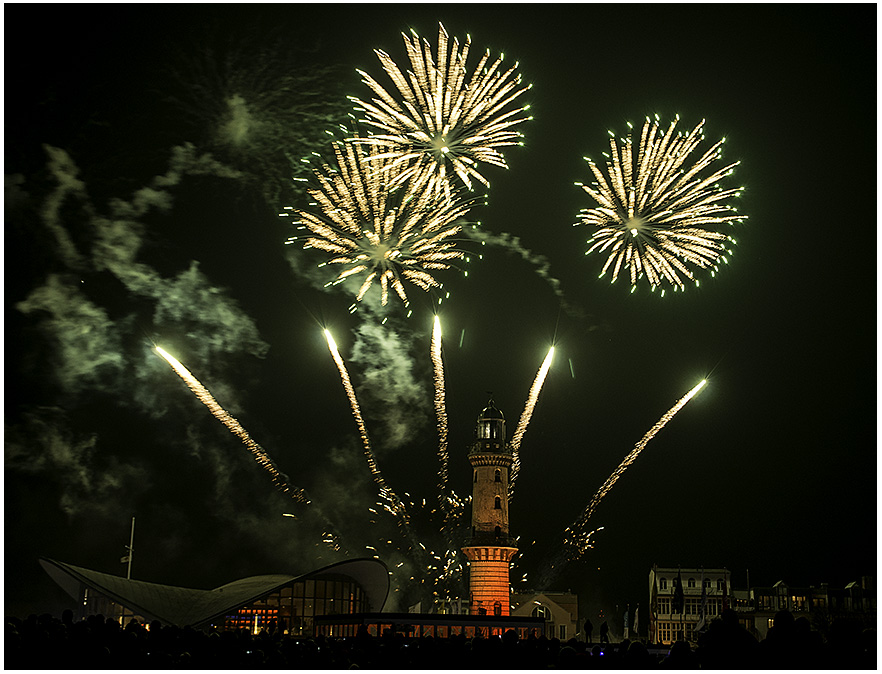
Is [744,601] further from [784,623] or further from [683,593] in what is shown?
[784,623]

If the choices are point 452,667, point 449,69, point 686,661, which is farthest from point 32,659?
point 449,69

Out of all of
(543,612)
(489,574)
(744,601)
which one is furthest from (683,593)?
(489,574)

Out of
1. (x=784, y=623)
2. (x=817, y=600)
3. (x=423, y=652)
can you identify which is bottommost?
(x=817, y=600)

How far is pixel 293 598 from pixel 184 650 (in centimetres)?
5155

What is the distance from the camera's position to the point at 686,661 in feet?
44.9

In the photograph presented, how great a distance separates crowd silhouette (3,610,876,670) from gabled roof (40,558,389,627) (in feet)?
153

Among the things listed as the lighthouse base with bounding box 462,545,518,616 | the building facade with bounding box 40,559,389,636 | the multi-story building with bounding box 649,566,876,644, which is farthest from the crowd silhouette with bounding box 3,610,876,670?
the multi-story building with bounding box 649,566,876,644

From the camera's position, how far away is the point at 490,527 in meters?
73.2

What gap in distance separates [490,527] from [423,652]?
51987 millimetres

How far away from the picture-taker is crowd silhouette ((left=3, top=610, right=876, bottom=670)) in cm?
1218

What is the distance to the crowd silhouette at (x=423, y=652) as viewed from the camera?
12.2m

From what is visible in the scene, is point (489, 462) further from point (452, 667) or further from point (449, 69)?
point (452, 667)

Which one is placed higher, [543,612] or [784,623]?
[784,623]

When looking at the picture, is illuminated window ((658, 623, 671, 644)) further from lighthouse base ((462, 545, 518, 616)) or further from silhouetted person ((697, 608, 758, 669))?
silhouetted person ((697, 608, 758, 669))
